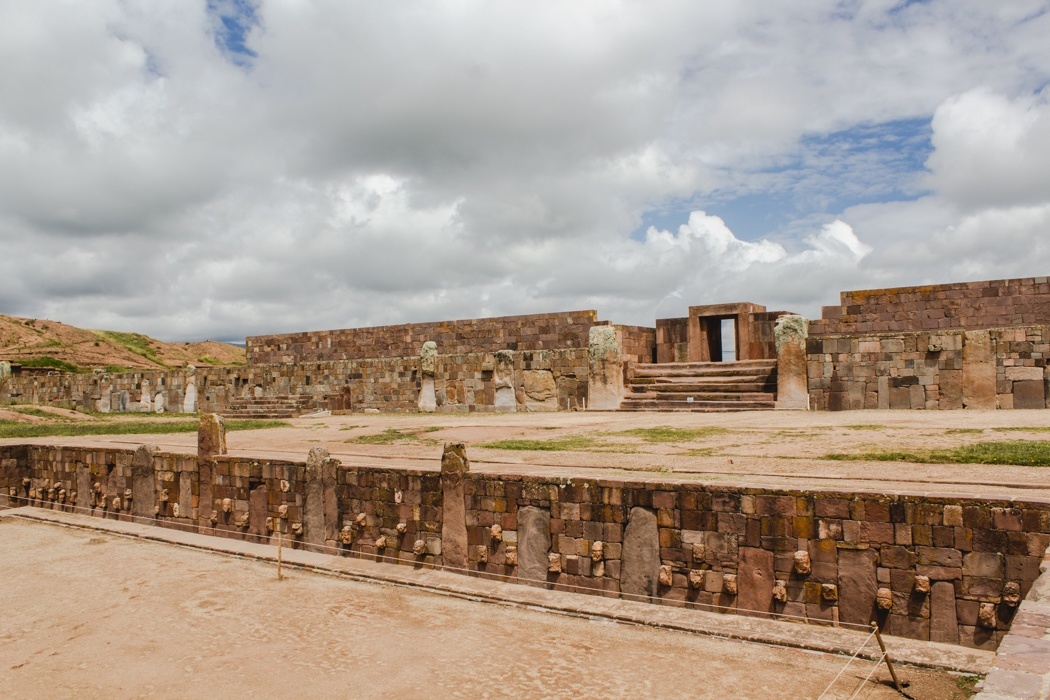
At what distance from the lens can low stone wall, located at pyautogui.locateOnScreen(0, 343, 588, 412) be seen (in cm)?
1891

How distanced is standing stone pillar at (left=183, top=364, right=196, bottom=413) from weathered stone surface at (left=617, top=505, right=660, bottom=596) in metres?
22.2

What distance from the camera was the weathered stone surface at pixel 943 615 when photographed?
6.00 meters

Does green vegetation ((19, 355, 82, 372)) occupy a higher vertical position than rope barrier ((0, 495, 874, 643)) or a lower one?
higher

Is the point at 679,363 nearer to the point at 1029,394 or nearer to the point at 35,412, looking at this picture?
the point at 1029,394

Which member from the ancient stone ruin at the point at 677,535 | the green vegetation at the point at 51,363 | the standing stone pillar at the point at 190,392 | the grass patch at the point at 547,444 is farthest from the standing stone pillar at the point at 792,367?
the green vegetation at the point at 51,363

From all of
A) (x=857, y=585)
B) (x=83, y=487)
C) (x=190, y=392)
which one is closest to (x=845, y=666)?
(x=857, y=585)

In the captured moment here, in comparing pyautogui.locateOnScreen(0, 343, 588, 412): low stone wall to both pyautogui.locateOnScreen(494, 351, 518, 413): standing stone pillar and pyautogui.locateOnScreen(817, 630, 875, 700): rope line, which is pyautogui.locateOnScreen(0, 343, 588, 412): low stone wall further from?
pyautogui.locateOnScreen(817, 630, 875, 700): rope line

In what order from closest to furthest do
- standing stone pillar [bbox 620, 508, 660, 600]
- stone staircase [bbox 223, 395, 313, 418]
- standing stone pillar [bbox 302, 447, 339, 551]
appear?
standing stone pillar [bbox 620, 508, 660, 600]
standing stone pillar [bbox 302, 447, 339, 551]
stone staircase [bbox 223, 395, 313, 418]

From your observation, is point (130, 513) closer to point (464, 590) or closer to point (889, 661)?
point (464, 590)

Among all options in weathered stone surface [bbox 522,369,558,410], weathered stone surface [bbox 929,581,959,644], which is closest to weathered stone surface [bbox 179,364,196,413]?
weathered stone surface [bbox 522,369,558,410]

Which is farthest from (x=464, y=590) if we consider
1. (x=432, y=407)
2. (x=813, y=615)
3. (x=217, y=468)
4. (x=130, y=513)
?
(x=432, y=407)

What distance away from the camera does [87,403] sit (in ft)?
97.7

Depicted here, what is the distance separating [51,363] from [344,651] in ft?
133

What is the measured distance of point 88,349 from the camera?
4716 centimetres
